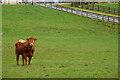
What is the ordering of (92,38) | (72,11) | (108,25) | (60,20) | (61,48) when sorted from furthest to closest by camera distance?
1. (72,11)
2. (60,20)
3. (108,25)
4. (92,38)
5. (61,48)

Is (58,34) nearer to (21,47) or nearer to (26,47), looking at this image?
(21,47)

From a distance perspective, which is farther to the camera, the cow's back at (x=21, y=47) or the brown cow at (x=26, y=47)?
the cow's back at (x=21, y=47)

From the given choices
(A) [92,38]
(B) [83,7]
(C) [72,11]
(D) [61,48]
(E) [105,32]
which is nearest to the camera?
(D) [61,48]

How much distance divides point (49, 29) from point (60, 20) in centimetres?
925

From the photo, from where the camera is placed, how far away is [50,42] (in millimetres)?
37562

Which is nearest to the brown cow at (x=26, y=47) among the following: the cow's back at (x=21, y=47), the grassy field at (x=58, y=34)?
the cow's back at (x=21, y=47)

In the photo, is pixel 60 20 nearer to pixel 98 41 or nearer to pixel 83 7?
pixel 98 41

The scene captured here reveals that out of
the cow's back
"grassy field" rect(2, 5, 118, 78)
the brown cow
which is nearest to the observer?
the brown cow

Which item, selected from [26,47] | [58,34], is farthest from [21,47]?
[58,34]

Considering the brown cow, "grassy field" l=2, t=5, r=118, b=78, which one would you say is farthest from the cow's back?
"grassy field" l=2, t=5, r=118, b=78

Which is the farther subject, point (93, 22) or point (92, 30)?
point (93, 22)

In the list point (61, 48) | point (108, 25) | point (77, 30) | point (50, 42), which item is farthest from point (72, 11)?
point (61, 48)

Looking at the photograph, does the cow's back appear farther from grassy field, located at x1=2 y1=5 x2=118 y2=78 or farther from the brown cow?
grassy field, located at x1=2 y1=5 x2=118 y2=78

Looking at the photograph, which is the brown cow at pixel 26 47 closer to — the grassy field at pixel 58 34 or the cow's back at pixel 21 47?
the cow's back at pixel 21 47
